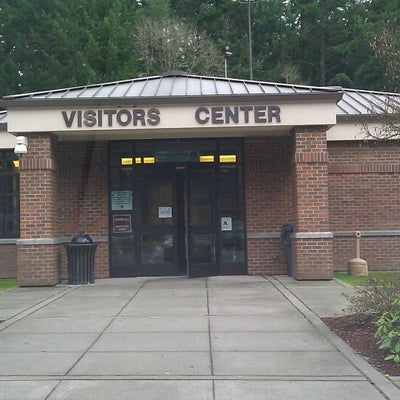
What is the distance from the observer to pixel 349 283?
1308 cm

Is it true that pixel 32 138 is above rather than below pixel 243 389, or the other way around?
above

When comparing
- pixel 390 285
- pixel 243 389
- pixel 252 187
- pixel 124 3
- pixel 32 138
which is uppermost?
pixel 124 3

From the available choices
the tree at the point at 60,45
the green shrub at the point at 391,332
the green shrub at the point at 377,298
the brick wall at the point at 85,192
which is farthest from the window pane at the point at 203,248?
the tree at the point at 60,45

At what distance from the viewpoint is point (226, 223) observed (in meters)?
15.1

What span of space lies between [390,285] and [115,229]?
27.4 ft

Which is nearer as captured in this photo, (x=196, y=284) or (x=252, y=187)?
(x=196, y=284)

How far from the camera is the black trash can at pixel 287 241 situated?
14336 millimetres

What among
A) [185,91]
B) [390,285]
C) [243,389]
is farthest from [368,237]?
[243,389]

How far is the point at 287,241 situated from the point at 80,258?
471cm

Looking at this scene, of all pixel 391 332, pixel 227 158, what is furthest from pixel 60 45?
pixel 391 332

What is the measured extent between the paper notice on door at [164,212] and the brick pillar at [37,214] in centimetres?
269

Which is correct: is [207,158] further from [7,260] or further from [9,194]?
[7,260]

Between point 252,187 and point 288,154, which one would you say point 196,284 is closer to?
point 252,187

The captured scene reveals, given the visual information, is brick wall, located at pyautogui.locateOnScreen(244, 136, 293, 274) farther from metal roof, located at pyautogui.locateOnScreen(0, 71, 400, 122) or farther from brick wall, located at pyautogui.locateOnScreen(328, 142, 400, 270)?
metal roof, located at pyautogui.locateOnScreen(0, 71, 400, 122)
